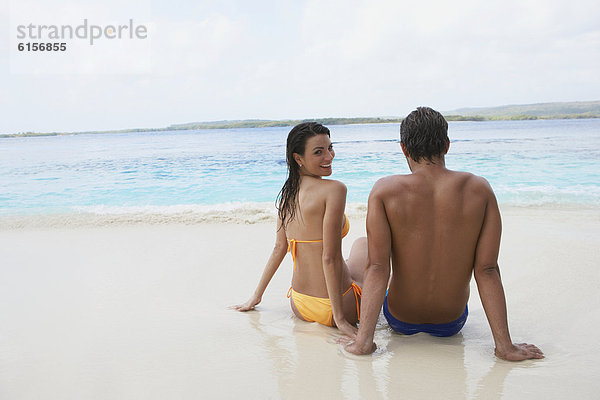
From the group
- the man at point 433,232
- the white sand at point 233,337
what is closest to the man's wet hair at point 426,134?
the man at point 433,232

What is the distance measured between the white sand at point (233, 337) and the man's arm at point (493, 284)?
82 millimetres

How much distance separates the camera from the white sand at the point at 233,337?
229cm

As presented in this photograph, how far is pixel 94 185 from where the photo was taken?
44.1ft

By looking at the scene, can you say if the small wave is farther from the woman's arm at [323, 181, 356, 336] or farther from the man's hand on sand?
the man's hand on sand

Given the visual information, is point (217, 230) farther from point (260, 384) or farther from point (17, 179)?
point (17, 179)

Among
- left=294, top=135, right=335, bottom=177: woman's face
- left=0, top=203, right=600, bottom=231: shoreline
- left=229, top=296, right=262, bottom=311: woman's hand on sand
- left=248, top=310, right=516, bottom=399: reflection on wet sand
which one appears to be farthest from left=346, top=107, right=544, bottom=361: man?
left=0, top=203, right=600, bottom=231: shoreline

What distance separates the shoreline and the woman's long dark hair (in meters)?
3.94

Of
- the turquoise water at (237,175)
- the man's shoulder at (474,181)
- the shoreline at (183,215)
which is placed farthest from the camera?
the turquoise water at (237,175)

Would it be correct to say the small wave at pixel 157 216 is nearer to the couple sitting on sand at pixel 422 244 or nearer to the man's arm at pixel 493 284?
the couple sitting on sand at pixel 422 244

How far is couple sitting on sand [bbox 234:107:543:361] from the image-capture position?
249 centimetres

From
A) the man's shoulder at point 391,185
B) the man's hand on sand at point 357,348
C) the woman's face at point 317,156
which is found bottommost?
the man's hand on sand at point 357,348

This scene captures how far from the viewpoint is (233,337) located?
294cm

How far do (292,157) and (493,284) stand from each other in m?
1.39

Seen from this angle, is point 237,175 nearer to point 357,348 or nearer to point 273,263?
point 273,263
